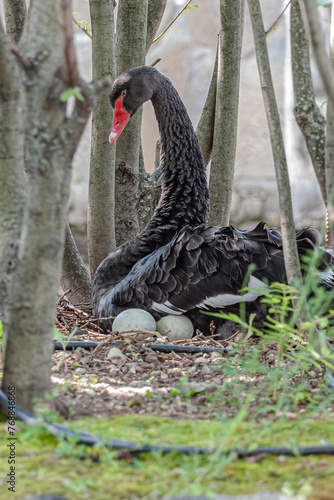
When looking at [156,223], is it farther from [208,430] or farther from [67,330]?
[208,430]

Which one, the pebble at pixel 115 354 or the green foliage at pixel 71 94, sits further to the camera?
the pebble at pixel 115 354

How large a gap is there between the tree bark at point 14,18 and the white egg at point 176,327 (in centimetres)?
175

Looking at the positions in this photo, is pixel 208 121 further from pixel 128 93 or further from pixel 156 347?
pixel 156 347

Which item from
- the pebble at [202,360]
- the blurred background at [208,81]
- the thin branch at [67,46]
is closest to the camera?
the thin branch at [67,46]

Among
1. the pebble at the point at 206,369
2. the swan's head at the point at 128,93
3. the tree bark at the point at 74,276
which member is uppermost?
the swan's head at the point at 128,93

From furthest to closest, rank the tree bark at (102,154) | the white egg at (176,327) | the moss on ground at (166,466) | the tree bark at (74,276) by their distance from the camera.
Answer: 1. the tree bark at (74,276)
2. the tree bark at (102,154)
3. the white egg at (176,327)
4. the moss on ground at (166,466)

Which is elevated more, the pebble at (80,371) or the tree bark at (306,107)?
the tree bark at (306,107)

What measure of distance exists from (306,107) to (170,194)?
1.00 metres

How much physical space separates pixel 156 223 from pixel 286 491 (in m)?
2.55

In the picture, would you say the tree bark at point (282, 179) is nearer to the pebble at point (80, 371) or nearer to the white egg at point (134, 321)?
the pebble at point (80, 371)

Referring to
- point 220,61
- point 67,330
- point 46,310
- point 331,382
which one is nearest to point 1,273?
point 46,310

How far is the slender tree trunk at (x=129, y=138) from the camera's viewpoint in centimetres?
356

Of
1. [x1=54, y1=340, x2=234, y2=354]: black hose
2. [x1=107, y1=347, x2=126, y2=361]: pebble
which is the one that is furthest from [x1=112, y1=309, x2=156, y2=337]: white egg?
[x1=107, y1=347, x2=126, y2=361]: pebble

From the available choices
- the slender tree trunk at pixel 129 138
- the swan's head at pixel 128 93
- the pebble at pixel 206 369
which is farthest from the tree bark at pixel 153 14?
the pebble at pixel 206 369
